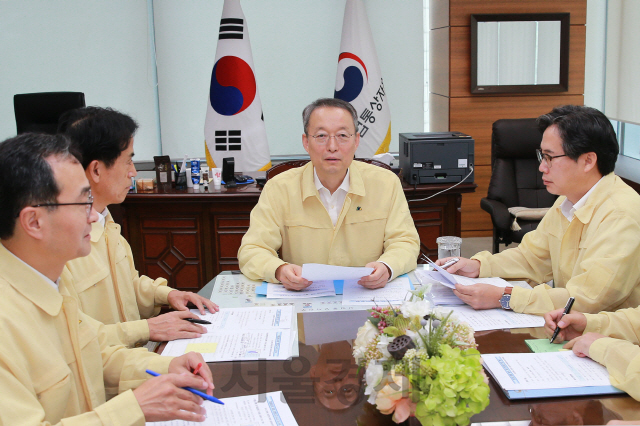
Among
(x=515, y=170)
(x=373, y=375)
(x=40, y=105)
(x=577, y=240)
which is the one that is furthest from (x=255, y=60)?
(x=373, y=375)

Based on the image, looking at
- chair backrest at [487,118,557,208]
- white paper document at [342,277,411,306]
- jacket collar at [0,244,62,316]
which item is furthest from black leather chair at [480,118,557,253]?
jacket collar at [0,244,62,316]

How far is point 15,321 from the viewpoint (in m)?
1.08

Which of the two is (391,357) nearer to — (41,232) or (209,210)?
(41,232)

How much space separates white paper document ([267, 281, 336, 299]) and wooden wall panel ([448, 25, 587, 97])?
3.75 m

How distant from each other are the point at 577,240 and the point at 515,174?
222cm

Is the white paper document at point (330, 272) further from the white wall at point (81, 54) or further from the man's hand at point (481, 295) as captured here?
the white wall at point (81, 54)

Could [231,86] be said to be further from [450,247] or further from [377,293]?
[377,293]

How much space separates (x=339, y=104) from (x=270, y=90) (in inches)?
135

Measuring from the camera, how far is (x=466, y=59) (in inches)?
206

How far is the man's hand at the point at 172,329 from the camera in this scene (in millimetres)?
1586

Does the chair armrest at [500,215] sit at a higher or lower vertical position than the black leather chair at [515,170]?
lower

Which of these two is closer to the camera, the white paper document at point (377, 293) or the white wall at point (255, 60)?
the white paper document at point (377, 293)

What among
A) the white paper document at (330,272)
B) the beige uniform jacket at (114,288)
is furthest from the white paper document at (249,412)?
the white paper document at (330,272)

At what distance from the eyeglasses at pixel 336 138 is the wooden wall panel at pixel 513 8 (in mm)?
3392
